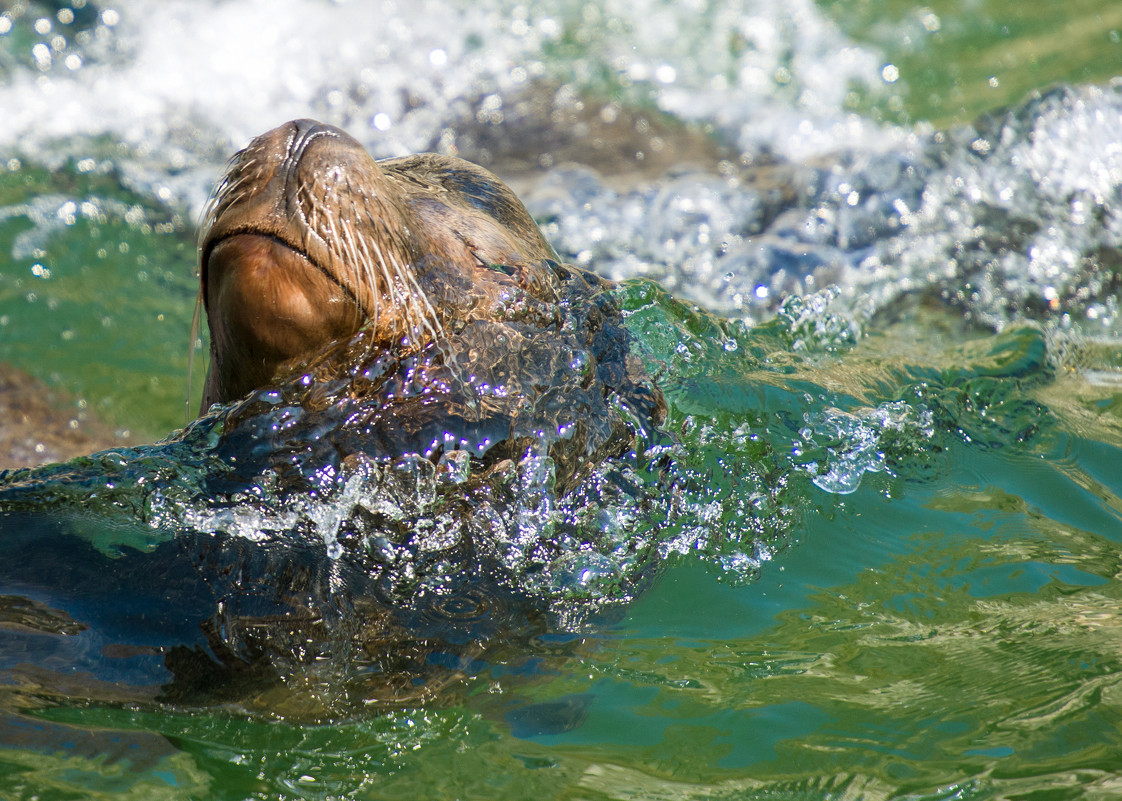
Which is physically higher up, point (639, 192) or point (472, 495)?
point (639, 192)

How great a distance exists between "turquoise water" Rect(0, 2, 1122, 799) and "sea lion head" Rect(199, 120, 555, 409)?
382 millimetres

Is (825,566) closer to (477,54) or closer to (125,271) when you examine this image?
(125,271)

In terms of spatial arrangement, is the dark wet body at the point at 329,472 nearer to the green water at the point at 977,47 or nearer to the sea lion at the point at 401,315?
the sea lion at the point at 401,315

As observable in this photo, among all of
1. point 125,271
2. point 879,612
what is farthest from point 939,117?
point 879,612

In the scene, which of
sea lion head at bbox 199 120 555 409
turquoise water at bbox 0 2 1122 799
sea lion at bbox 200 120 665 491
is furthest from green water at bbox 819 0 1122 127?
sea lion head at bbox 199 120 555 409

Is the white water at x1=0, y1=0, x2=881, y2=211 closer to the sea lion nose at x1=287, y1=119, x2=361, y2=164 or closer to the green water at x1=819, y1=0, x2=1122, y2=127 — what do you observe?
the green water at x1=819, y1=0, x2=1122, y2=127

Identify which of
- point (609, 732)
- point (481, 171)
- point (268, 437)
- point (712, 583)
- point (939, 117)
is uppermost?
point (939, 117)

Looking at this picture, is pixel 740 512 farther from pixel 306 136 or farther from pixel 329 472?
pixel 306 136

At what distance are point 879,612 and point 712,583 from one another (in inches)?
17.4

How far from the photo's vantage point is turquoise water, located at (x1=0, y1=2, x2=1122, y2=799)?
247 cm

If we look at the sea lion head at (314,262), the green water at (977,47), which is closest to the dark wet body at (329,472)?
the sea lion head at (314,262)

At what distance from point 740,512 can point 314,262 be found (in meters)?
1.41

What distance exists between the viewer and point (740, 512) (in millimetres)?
3299

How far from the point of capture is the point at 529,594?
295cm
